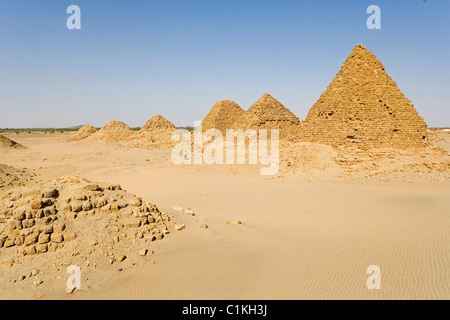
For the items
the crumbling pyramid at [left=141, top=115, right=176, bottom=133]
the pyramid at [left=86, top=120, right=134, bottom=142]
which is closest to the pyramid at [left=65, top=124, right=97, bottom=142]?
the pyramid at [left=86, top=120, right=134, bottom=142]

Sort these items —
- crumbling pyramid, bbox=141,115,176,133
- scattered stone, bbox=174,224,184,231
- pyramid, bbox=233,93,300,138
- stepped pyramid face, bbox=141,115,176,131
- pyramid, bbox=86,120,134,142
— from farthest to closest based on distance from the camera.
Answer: pyramid, bbox=86,120,134,142
stepped pyramid face, bbox=141,115,176,131
crumbling pyramid, bbox=141,115,176,133
pyramid, bbox=233,93,300,138
scattered stone, bbox=174,224,184,231

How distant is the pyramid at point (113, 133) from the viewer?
1598 inches

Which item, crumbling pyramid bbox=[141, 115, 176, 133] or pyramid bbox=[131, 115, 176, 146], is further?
crumbling pyramid bbox=[141, 115, 176, 133]

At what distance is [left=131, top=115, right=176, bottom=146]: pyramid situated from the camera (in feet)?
114

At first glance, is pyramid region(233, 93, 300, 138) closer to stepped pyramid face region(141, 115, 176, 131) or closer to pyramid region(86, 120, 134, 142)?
stepped pyramid face region(141, 115, 176, 131)

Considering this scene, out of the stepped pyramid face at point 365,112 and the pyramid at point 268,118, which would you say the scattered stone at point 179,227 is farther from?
the pyramid at point 268,118

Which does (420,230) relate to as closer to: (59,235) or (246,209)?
(246,209)

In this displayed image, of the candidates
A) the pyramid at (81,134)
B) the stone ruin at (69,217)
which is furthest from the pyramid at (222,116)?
the stone ruin at (69,217)

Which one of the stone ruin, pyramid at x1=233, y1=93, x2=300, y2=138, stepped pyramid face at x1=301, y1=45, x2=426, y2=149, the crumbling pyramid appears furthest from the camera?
the crumbling pyramid

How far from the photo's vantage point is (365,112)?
17891 mm

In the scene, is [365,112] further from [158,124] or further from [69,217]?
[158,124]

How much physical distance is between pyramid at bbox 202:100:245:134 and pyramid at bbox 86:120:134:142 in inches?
558
